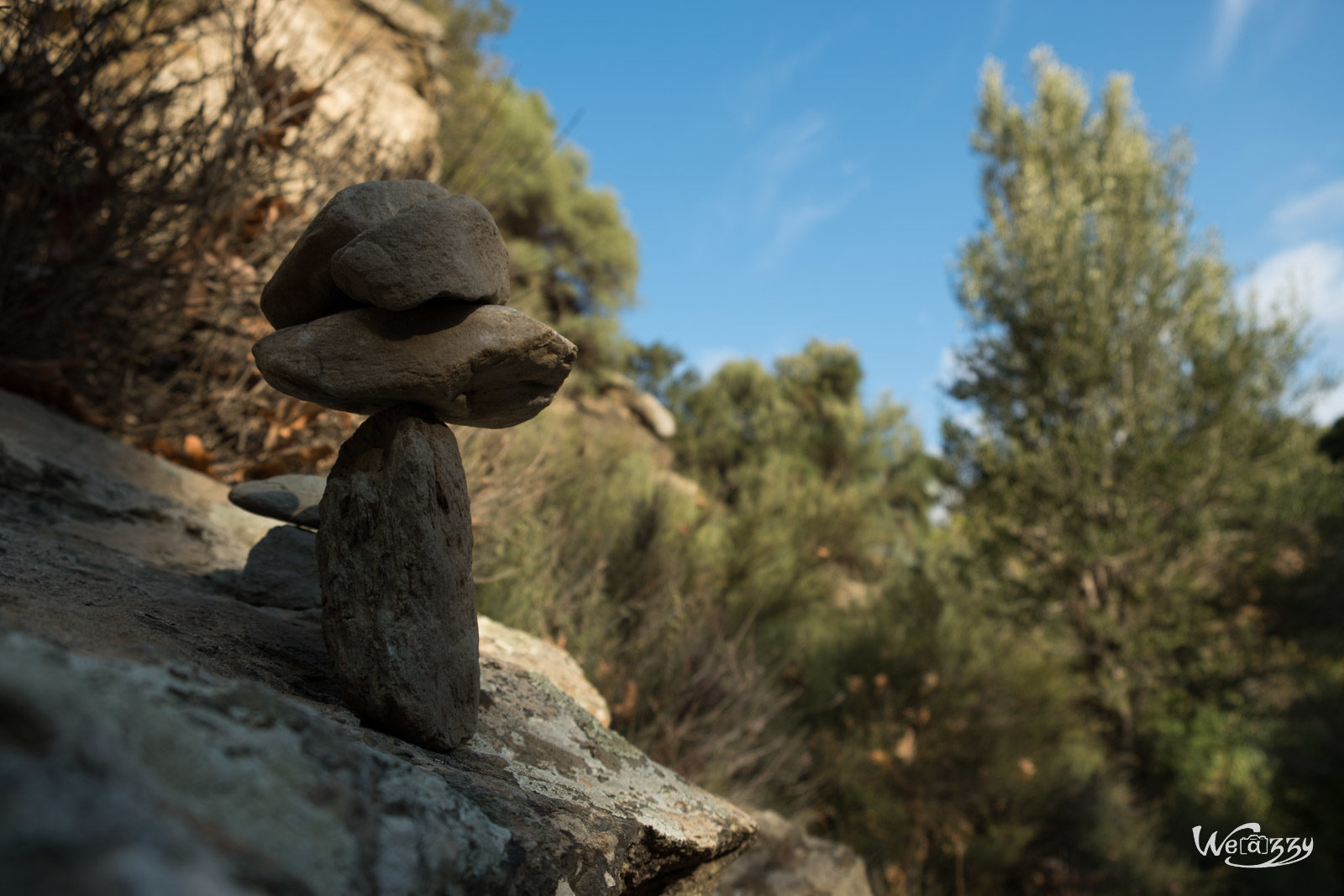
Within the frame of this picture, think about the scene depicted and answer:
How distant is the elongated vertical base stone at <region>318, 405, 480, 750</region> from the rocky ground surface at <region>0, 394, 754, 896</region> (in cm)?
6

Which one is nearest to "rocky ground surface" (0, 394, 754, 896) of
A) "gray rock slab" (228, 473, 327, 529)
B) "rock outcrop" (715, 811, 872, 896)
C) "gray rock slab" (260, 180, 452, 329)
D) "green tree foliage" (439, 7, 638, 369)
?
"gray rock slab" (228, 473, 327, 529)

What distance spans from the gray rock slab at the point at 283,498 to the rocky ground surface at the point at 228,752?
6 centimetres

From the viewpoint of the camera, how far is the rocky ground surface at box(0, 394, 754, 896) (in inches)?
24.9

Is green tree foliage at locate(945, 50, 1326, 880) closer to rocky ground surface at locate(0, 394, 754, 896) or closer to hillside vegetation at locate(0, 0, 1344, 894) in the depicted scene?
hillside vegetation at locate(0, 0, 1344, 894)

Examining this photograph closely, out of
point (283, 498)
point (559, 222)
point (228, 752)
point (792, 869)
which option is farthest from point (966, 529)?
point (228, 752)

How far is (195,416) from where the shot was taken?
3146 millimetres

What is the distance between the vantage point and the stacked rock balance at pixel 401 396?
143cm

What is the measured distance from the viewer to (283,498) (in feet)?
6.24

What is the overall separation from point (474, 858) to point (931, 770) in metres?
5.89

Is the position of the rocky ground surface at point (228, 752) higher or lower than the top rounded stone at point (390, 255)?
lower

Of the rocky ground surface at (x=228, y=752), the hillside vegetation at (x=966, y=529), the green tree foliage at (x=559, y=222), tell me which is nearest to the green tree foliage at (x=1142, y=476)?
the hillside vegetation at (x=966, y=529)

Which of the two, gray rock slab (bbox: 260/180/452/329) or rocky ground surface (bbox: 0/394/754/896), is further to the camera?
gray rock slab (bbox: 260/180/452/329)

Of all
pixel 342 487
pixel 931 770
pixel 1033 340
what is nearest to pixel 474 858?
pixel 342 487

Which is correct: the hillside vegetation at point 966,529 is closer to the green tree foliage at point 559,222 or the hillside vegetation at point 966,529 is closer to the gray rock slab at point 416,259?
the green tree foliage at point 559,222
